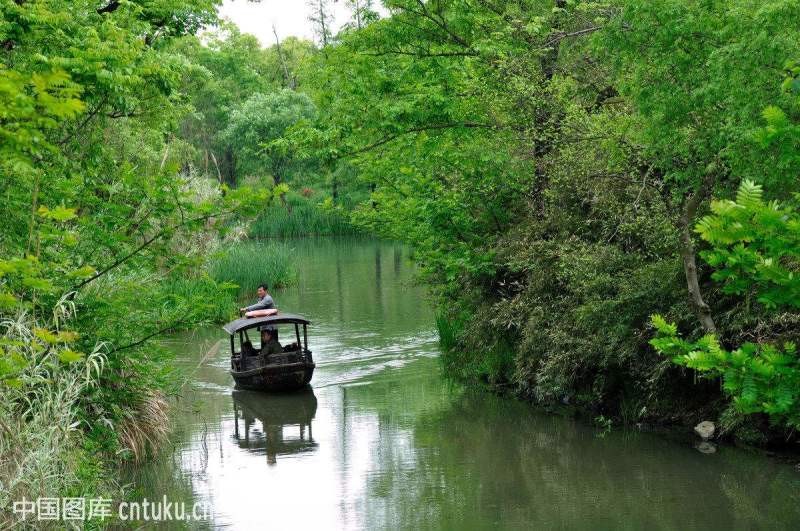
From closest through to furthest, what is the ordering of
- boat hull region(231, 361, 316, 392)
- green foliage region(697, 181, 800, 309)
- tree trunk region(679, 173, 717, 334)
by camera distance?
green foliage region(697, 181, 800, 309) → tree trunk region(679, 173, 717, 334) → boat hull region(231, 361, 316, 392)

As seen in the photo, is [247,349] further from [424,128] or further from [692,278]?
[692,278]

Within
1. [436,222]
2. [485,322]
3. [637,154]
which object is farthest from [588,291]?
[436,222]

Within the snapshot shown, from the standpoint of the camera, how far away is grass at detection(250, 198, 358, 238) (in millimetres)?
51500

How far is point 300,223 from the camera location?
171 ft

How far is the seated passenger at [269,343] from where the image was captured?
61.8 ft

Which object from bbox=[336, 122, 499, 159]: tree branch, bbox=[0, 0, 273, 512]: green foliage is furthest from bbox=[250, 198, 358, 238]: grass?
bbox=[0, 0, 273, 512]: green foliage

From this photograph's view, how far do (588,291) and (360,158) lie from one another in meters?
7.61

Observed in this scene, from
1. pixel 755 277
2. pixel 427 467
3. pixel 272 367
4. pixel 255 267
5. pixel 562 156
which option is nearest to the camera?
pixel 755 277

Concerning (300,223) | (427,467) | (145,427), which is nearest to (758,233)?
(427,467)

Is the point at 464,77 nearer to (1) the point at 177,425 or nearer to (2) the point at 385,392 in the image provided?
(2) the point at 385,392

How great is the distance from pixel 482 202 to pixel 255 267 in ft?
44.5

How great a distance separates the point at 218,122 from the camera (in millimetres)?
61656

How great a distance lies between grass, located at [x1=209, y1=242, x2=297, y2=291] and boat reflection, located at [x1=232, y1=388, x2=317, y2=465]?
9.62m

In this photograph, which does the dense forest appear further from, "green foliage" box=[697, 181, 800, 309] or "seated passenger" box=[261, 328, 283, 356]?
"seated passenger" box=[261, 328, 283, 356]
